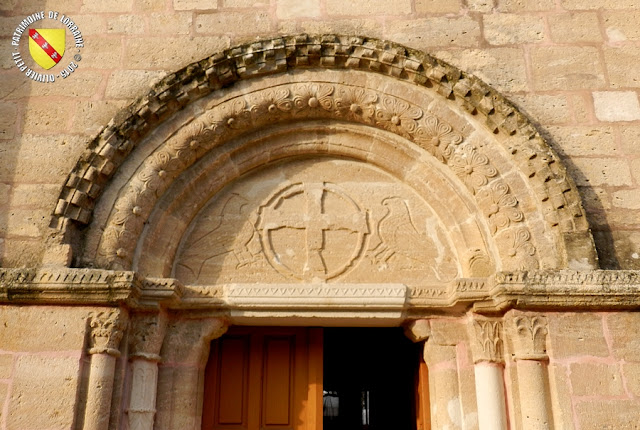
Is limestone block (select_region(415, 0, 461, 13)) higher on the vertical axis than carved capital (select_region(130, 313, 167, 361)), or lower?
higher

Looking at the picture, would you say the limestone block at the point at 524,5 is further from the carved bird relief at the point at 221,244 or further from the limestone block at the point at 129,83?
the limestone block at the point at 129,83

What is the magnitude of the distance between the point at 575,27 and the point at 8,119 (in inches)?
169

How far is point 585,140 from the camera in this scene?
426 centimetres

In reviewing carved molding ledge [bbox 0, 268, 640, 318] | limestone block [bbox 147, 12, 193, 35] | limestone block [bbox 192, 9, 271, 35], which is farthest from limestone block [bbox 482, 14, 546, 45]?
limestone block [bbox 147, 12, 193, 35]

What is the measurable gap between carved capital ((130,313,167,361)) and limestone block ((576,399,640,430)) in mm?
2657

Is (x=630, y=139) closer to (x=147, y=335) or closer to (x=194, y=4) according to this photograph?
(x=194, y=4)

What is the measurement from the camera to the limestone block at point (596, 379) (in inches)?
143

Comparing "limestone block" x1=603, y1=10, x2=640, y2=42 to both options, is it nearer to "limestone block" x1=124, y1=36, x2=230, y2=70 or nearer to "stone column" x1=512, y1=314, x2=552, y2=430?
"stone column" x1=512, y1=314, x2=552, y2=430

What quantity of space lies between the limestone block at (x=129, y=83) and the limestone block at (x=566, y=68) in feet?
9.18

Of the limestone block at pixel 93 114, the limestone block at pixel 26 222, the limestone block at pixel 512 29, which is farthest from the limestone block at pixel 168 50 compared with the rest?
the limestone block at pixel 512 29

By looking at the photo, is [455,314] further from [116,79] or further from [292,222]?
[116,79]

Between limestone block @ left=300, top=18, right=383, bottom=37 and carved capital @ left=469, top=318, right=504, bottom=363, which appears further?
limestone block @ left=300, top=18, right=383, bottom=37

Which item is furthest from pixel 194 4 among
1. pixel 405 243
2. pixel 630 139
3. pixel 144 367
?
pixel 630 139

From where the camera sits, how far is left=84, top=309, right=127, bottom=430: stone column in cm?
359
